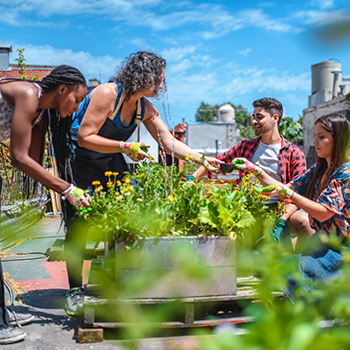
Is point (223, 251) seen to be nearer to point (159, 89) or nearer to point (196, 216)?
point (196, 216)

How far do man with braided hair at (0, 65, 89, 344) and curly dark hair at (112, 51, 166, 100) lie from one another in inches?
15.2

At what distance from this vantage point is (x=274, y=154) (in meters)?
2.92

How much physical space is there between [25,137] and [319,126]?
1.68m

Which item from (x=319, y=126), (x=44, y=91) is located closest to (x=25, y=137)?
(x=44, y=91)

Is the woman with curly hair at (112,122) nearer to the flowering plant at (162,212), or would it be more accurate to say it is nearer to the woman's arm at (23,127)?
the flowering plant at (162,212)

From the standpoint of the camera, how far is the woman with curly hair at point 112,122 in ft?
7.26

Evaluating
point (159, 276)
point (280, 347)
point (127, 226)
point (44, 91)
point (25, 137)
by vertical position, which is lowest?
point (159, 276)

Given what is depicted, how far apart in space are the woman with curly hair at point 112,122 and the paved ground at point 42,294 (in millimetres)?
157

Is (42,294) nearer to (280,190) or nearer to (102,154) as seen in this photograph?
(102,154)

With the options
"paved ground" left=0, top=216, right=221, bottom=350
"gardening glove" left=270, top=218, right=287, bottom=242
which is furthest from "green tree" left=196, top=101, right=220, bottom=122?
"gardening glove" left=270, top=218, right=287, bottom=242

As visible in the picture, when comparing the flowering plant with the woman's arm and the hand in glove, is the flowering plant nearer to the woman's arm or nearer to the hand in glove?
the hand in glove

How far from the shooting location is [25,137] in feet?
5.82

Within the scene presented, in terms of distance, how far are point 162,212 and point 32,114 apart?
0.82 metres

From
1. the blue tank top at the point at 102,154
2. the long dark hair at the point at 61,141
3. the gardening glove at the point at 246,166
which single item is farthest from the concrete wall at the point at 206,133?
the long dark hair at the point at 61,141
